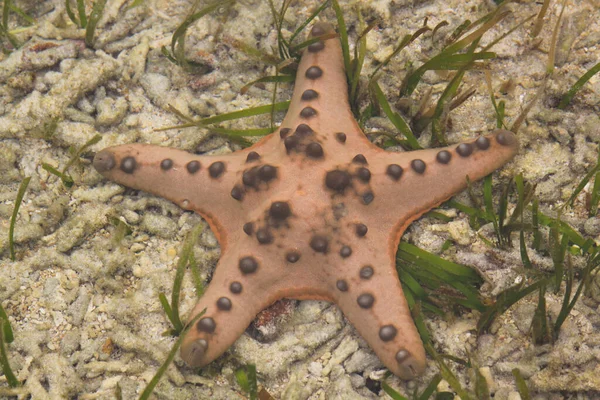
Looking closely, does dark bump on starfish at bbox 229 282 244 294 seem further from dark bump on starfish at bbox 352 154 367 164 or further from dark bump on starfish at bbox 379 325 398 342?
dark bump on starfish at bbox 352 154 367 164

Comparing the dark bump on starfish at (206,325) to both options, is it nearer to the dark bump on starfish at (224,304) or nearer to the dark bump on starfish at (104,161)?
the dark bump on starfish at (224,304)

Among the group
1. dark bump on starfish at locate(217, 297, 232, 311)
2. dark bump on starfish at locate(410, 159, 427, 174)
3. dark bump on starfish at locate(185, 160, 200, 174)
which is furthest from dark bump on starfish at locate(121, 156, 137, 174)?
dark bump on starfish at locate(410, 159, 427, 174)

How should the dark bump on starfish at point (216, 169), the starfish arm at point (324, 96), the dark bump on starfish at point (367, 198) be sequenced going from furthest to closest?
1. the starfish arm at point (324, 96)
2. the dark bump on starfish at point (216, 169)
3. the dark bump on starfish at point (367, 198)

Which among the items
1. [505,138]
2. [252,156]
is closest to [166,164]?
[252,156]

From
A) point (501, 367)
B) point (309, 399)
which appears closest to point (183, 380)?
point (309, 399)

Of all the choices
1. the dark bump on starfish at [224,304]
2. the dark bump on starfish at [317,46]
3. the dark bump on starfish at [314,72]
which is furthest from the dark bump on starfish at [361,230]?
the dark bump on starfish at [317,46]

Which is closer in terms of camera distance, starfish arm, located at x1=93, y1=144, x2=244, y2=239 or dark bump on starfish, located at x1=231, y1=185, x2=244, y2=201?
dark bump on starfish, located at x1=231, y1=185, x2=244, y2=201

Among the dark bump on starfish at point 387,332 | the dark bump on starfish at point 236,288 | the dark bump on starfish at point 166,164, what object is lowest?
the dark bump on starfish at point 236,288
